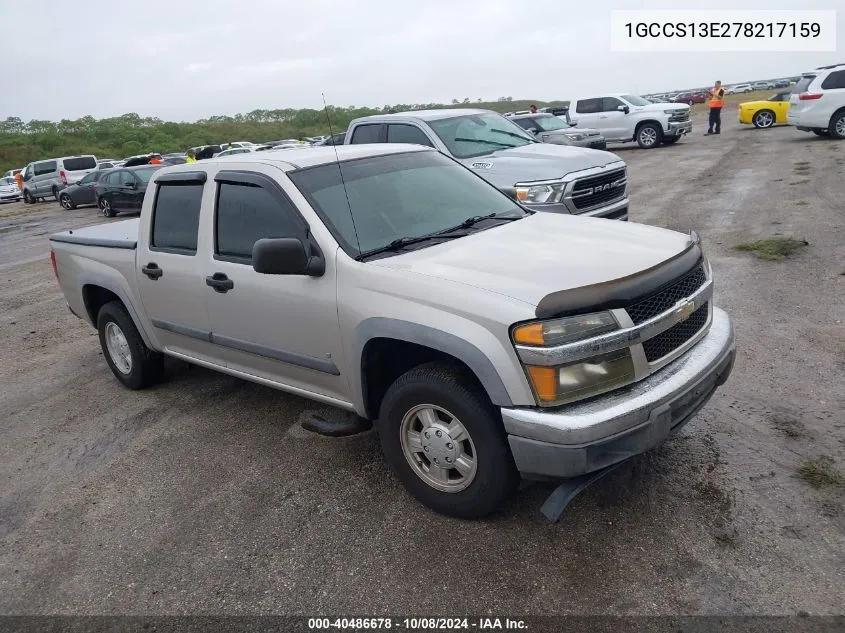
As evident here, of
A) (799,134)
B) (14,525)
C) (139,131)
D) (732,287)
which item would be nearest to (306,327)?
(14,525)

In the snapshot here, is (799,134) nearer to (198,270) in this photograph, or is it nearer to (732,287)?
(732,287)

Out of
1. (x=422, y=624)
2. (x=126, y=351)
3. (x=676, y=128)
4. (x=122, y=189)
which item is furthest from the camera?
(x=676, y=128)

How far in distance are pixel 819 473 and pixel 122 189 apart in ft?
65.5

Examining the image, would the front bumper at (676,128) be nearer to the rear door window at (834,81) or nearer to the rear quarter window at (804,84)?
the rear quarter window at (804,84)

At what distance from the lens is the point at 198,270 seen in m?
4.36

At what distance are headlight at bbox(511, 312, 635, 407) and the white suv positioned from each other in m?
18.4

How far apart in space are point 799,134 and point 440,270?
22.3m

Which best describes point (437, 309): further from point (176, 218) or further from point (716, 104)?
point (716, 104)

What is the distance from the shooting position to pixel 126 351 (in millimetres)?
5543

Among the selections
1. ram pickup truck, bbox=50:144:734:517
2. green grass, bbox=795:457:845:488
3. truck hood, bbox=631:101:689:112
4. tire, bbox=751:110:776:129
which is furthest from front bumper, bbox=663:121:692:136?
green grass, bbox=795:457:845:488

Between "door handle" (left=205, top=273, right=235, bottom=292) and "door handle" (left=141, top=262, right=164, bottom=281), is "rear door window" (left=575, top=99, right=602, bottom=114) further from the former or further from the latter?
"door handle" (left=205, top=273, right=235, bottom=292)

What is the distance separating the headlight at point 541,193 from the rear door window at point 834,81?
14.0 meters

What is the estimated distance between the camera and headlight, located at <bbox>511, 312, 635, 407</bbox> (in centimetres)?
281

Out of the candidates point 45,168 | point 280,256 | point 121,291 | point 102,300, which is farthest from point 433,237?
point 45,168
